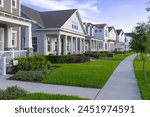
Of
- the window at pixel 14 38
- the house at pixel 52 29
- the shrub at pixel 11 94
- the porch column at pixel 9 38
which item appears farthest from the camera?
the house at pixel 52 29

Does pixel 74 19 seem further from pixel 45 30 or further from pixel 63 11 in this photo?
pixel 45 30

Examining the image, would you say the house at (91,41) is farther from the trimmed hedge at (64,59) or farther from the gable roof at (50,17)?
the trimmed hedge at (64,59)

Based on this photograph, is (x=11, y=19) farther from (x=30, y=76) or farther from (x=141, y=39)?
(x=141, y=39)

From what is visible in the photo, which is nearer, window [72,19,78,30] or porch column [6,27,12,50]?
porch column [6,27,12,50]

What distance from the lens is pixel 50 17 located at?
106ft

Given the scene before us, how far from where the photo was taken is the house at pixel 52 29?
92.6 feet

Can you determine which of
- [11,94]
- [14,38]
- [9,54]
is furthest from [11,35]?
[11,94]

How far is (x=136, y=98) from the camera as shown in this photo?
8.73 metres

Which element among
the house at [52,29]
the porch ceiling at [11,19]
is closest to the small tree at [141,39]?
the porch ceiling at [11,19]

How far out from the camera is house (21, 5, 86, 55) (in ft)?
92.6

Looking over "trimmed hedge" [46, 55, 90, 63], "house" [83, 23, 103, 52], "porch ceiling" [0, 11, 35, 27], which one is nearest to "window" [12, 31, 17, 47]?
"porch ceiling" [0, 11, 35, 27]

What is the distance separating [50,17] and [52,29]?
482 centimetres

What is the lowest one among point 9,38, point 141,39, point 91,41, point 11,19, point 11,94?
point 11,94

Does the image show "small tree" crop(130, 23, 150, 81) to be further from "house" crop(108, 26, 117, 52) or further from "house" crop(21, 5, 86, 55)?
"house" crop(108, 26, 117, 52)
